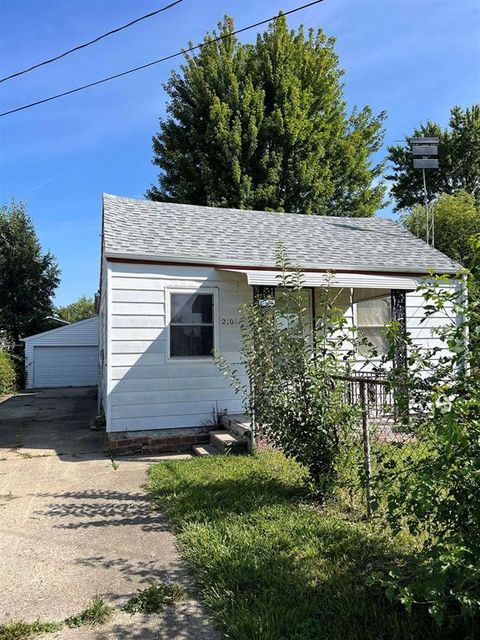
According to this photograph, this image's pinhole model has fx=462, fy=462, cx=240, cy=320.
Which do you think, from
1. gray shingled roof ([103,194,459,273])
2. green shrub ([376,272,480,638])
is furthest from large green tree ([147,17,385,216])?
green shrub ([376,272,480,638])

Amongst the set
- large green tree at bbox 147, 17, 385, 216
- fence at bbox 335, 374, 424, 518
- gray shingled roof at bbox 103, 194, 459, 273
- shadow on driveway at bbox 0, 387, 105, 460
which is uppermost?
large green tree at bbox 147, 17, 385, 216

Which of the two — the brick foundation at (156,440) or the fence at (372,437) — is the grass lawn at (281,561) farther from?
the brick foundation at (156,440)

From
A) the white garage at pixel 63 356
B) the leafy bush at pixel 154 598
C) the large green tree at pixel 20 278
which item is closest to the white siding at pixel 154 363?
the leafy bush at pixel 154 598

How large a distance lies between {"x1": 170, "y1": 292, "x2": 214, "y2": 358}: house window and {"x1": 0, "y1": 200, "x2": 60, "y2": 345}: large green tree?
20052 mm

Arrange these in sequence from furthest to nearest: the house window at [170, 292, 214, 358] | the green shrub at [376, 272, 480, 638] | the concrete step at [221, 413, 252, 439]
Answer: the house window at [170, 292, 214, 358]
the concrete step at [221, 413, 252, 439]
the green shrub at [376, 272, 480, 638]

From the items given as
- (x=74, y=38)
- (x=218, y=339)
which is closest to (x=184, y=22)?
(x=74, y=38)

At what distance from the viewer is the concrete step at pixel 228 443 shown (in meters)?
6.73

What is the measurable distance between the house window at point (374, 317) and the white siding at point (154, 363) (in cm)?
291

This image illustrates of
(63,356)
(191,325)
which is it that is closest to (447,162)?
(63,356)

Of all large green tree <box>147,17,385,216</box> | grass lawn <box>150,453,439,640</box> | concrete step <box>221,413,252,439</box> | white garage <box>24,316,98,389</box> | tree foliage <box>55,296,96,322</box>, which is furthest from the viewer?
tree foliage <box>55,296,96,322</box>

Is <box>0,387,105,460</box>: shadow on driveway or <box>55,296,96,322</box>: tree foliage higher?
<box>55,296,96,322</box>: tree foliage

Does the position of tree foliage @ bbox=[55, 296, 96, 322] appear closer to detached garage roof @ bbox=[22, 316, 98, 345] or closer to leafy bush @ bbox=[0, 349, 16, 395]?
detached garage roof @ bbox=[22, 316, 98, 345]

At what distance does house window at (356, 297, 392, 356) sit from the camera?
31.1 ft

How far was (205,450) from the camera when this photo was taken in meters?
7.19
